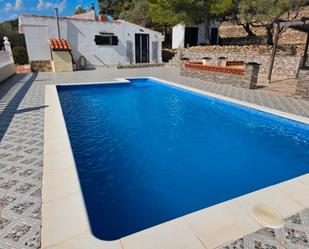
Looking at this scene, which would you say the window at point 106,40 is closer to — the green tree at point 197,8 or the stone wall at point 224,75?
the green tree at point 197,8

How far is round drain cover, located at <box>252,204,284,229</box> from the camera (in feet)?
8.78

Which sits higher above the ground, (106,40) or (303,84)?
(106,40)

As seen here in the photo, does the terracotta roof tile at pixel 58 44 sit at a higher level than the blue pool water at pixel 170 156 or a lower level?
higher

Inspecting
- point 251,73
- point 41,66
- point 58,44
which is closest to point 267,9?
point 251,73

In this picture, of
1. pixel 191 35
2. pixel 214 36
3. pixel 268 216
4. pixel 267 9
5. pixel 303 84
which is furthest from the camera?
pixel 214 36

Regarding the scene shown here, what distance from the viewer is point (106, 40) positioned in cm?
1895

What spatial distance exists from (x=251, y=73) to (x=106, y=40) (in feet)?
43.2

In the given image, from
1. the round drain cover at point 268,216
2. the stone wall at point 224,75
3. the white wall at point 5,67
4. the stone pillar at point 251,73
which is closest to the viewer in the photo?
the round drain cover at point 268,216

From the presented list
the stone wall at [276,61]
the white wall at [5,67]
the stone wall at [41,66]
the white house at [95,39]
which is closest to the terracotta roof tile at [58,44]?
the white house at [95,39]

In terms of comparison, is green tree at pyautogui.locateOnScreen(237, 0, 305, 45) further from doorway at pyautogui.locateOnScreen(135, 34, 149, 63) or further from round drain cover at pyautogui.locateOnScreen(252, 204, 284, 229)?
round drain cover at pyautogui.locateOnScreen(252, 204, 284, 229)

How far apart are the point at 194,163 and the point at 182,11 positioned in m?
20.0

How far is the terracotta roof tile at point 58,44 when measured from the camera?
15.6m

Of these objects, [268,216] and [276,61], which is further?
[276,61]

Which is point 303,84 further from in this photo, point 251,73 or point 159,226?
point 159,226
